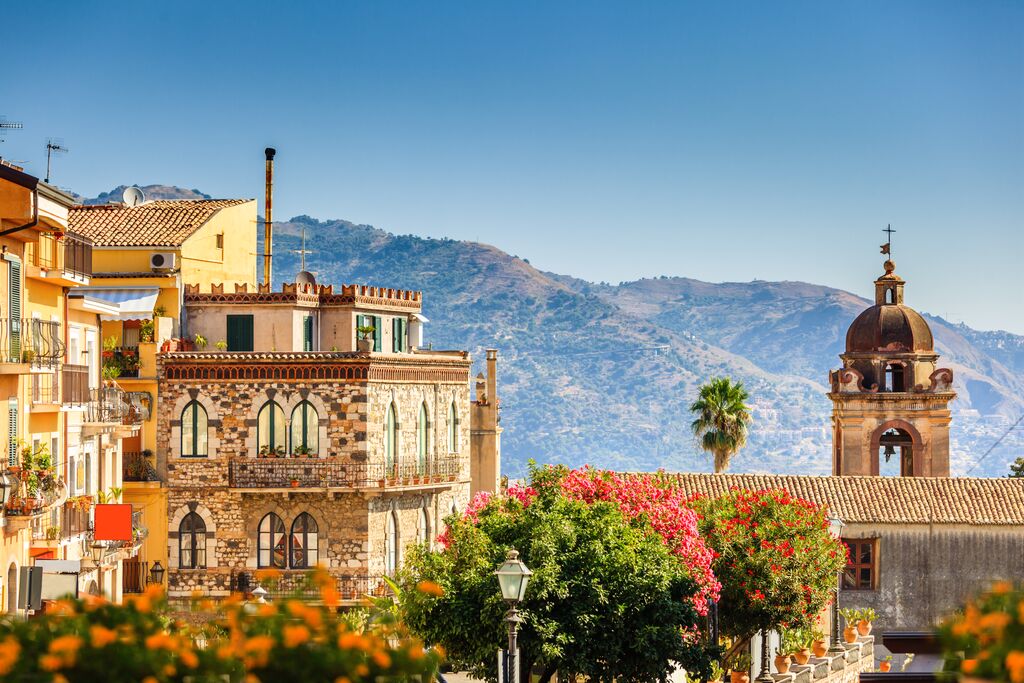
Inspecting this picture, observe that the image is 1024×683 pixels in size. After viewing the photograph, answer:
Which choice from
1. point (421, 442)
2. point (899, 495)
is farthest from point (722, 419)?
point (421, 442)

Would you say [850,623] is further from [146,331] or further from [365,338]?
[146,331]

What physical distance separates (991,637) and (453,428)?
48229 mm

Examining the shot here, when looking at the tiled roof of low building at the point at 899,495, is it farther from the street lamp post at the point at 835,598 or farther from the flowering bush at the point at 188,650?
the flowering bush at the point at 188,650

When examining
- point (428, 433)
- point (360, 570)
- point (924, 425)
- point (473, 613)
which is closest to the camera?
point (473, 613)

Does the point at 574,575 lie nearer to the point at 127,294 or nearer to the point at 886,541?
the point at 127,294

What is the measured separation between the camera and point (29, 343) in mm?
32406

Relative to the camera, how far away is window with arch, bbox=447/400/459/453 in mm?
57781

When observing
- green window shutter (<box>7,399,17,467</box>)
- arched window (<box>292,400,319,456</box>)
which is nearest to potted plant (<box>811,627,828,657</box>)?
arched window (<box>292,400,319,456</box>)

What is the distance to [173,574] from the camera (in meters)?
51.4

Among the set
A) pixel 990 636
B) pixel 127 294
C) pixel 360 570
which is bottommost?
pixel 360 570

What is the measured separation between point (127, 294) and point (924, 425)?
29.1 metres

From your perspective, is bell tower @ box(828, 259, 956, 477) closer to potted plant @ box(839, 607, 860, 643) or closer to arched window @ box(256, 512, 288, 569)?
Result: potted plant @ box(839, 607, 860, 643)

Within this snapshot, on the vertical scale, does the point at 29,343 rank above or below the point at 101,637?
above

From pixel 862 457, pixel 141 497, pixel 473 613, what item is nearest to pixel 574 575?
pixel 473 613
